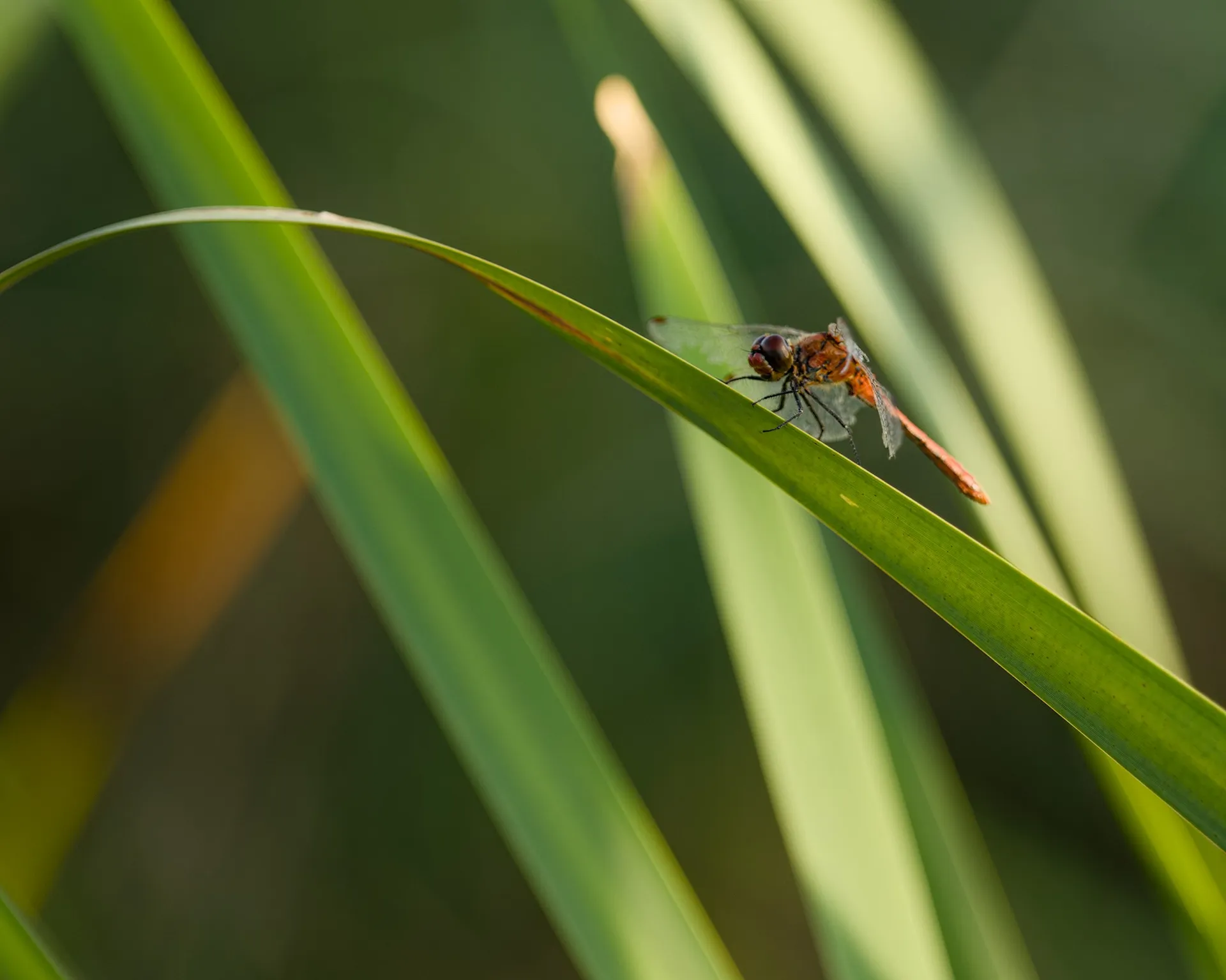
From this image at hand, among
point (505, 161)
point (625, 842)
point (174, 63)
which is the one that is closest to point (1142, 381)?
point (505, 161)

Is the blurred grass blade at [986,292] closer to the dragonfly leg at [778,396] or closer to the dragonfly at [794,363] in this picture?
the dragonfly at [794,363]

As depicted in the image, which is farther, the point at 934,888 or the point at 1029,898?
the point at 1029,898

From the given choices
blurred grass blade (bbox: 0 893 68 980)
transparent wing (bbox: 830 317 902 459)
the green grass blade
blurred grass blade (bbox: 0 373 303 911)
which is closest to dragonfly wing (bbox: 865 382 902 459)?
transparent wing (bbox: 830 317 902 459)

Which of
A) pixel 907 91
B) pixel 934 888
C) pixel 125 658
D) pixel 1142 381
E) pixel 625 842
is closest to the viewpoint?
pixel 625 842

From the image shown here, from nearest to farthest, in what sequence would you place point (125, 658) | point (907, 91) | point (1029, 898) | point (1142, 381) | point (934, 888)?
point (934, 888), point (907, 91), point (125, 658), point (1029, 898), point (1142, 381)

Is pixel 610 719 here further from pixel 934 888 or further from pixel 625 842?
pixel 625 842

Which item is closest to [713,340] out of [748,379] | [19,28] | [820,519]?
[748,379]
